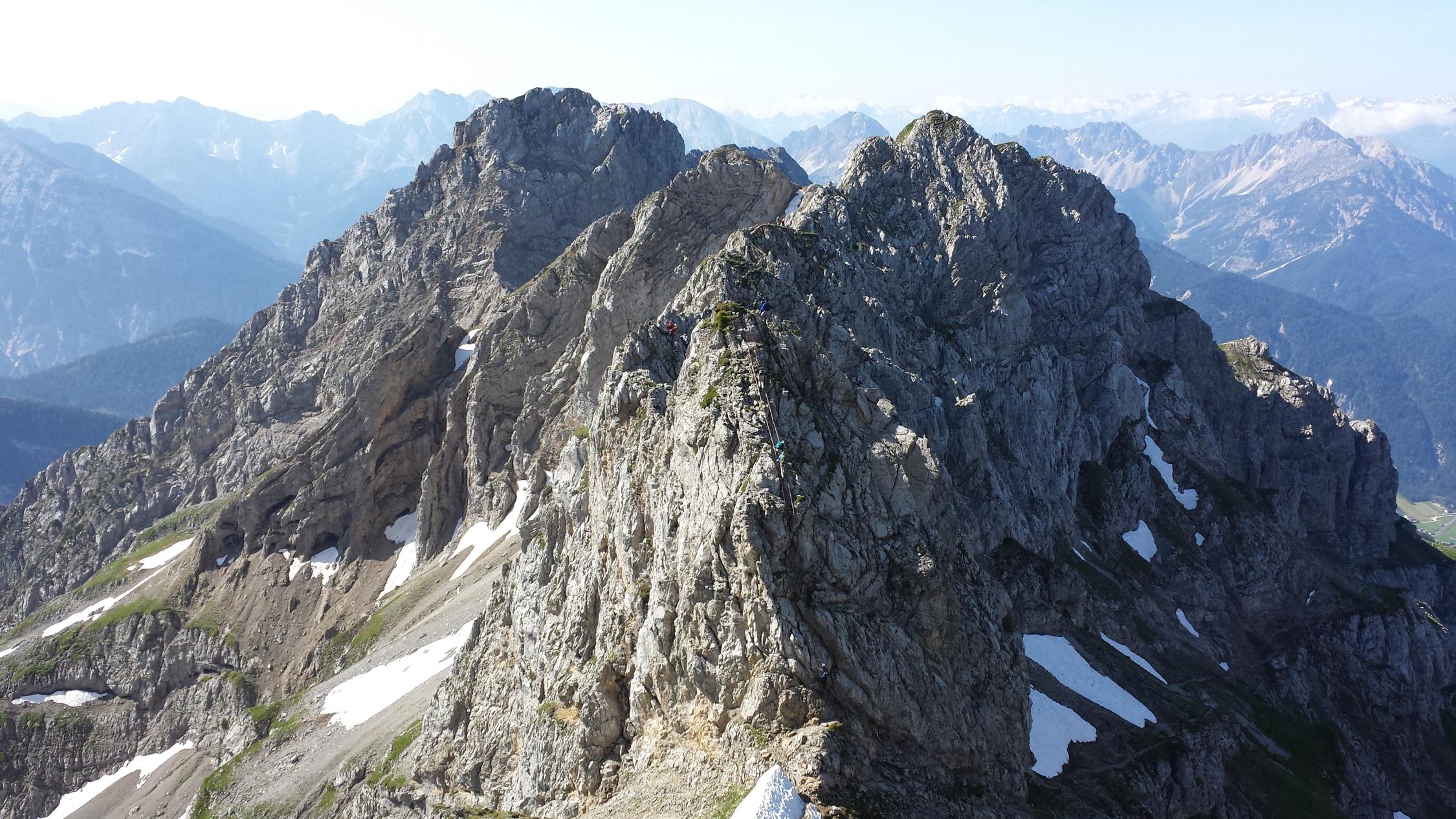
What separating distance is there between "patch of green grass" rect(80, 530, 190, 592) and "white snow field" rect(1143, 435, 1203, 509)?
121 metres

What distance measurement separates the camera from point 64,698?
90375 millimetres

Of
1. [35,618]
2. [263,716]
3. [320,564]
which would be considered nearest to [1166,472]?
[263,716]

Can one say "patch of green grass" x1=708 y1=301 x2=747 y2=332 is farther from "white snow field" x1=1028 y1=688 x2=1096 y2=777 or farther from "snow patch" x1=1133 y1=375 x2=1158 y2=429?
"snow patch" x1=1133 y1=375 x2=1158 y2=429

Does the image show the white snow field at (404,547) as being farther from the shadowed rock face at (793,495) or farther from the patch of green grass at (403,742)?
the patch of green grass at (403,742)

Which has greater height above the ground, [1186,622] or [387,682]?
[1186,622]

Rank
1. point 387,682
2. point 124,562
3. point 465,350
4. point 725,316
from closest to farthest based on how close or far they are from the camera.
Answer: point 725,316
point 387,682
point 465,350
point 124,562

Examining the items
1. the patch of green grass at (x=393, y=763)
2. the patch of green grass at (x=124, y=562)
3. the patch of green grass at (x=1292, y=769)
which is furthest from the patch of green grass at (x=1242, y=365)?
the patch of green grass at (x=124, y=562)

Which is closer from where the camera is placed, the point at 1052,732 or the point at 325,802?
the point at 1052,732

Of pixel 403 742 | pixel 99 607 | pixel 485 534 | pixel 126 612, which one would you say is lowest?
pixel 99 607

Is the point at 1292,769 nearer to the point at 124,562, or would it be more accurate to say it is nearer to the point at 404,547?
the point at 404,547

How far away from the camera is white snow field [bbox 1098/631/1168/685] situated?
61.5m

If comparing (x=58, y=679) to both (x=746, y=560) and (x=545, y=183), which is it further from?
(x=746, y=560)

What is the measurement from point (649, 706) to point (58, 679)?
303 ft

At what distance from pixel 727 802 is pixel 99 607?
4217 inches
